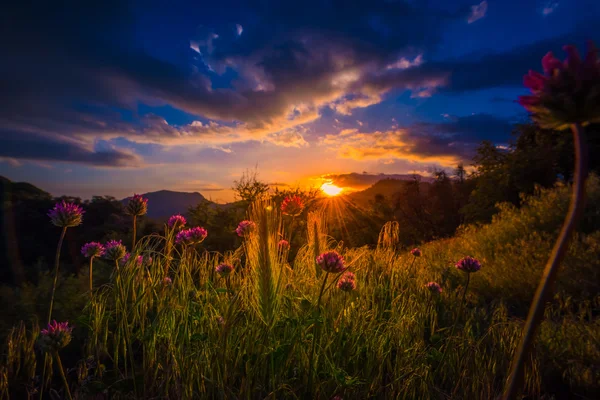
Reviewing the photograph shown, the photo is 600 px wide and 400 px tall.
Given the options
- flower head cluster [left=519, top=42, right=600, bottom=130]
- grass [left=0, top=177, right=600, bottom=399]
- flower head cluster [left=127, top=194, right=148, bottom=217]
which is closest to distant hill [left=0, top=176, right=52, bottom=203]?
grass [left=0, top=177, right=600, bottom=399]

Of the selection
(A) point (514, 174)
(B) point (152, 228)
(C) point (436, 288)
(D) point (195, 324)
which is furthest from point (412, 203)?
(D) point (195, 324)

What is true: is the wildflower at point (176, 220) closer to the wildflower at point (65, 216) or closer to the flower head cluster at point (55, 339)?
the wildflower at point (65, 216)

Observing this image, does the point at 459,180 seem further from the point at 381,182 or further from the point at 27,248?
the point at 27,248

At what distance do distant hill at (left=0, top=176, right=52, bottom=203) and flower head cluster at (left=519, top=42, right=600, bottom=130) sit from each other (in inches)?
515

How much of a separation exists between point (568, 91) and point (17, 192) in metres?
14.4

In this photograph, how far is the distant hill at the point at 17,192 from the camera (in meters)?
10.4

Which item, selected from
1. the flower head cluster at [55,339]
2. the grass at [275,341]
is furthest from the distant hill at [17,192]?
the flower head cluster at [55,339]

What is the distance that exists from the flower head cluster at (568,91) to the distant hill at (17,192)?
42.9 ft

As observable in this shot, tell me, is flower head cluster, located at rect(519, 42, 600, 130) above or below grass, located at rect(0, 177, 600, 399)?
above

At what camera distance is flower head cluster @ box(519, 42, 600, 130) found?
0.87 m

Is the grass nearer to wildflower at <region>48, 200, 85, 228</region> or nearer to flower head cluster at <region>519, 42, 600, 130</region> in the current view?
wildflower at <region>48, 200, 85, 228</region>

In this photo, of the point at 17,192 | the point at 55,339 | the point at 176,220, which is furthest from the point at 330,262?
the point at 17,192

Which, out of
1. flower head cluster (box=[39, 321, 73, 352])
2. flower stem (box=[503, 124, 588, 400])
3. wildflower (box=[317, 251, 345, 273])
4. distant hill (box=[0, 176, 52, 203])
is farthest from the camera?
distant hill (box=[0, 176, 52, 203])

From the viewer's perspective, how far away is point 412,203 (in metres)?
21.5
